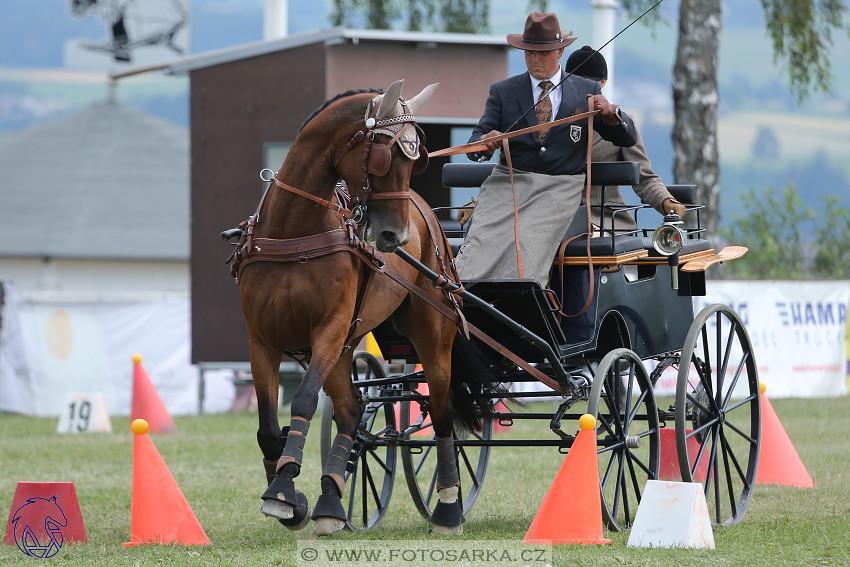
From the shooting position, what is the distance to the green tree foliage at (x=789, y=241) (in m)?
20.6

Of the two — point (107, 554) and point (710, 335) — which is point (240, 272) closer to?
point (107, 554)

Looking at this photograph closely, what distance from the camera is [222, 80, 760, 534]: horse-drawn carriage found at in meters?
5.54

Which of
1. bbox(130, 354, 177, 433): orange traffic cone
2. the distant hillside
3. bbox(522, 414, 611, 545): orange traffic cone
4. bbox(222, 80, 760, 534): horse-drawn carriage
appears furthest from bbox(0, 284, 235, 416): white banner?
the distant hillside

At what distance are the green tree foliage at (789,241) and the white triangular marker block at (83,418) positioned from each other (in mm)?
11050

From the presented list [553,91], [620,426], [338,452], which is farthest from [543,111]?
[338,452]

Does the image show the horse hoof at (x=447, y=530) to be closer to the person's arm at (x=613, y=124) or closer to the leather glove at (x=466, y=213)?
the leather glove at (x=466, y=213)

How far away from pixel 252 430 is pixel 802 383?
22.7 feet

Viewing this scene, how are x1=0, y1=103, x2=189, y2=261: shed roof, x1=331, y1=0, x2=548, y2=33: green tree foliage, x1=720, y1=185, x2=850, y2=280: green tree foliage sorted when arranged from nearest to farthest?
1. x1=720, y1=185, x2=850, y2=280: green tree foliage
2. x1=331, y1=0, x2=548, y2=33: green tree foliage
3. x1=0, y1=103, x2=189, y2=261: shed roof

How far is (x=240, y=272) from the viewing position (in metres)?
5.74

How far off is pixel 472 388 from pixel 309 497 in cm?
173

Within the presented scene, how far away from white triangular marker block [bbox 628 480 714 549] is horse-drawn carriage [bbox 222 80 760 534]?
10.9 inches

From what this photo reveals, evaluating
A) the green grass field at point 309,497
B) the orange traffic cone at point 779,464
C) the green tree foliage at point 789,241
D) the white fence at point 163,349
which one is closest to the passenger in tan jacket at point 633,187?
the green grass field at point 309,497

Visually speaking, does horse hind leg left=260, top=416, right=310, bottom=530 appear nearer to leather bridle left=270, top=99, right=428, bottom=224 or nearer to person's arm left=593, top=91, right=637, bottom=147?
leather bridle left=270, top=99, right=428, bottom=224

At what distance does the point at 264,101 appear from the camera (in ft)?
47.0
